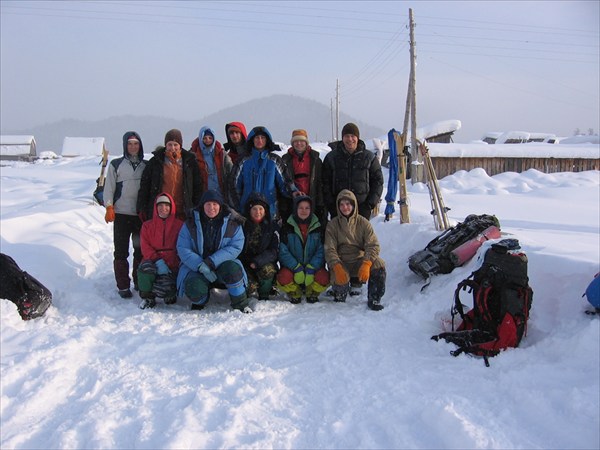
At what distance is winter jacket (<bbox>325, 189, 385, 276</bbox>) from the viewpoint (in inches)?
198

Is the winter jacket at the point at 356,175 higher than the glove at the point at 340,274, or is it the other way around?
the winter jacket at the point at 356,175

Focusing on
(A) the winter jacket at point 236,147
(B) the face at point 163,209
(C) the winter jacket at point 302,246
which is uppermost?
(A) the winter jacket at point 236,147

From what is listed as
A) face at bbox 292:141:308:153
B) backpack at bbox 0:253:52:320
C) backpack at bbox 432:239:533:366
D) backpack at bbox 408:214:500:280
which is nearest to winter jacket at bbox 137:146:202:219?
face at bbox 292:141:308:153

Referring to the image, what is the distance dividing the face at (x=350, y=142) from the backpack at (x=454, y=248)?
1525mm

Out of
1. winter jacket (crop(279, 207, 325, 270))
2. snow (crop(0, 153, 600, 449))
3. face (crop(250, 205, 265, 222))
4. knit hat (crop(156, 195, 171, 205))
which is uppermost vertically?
knit hat (crop(156, 195, 171, 205))

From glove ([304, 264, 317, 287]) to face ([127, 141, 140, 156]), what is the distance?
7.72 feet

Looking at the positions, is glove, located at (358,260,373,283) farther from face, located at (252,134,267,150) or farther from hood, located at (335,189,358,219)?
face, located at (252,134,267,150)

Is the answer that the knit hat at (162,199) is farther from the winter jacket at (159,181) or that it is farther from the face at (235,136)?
the face at (235,136)

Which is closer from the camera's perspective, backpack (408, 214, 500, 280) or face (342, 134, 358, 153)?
backpack (408, 214, 500, 280)

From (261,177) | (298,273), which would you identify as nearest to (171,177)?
(261,177)

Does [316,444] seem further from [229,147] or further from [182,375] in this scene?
[229,147]

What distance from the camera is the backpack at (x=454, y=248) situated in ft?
17.3

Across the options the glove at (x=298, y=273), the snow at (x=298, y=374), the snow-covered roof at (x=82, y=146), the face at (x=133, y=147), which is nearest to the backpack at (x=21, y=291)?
the snow at (x=298, y=374)

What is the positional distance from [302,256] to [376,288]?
0.90 m
